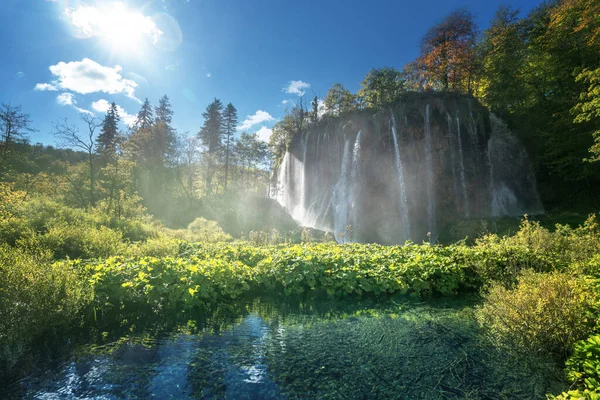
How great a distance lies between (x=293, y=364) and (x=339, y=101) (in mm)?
39437

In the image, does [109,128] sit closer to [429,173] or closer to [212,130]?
[212,130]

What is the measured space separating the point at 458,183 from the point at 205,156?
3579 centimetres

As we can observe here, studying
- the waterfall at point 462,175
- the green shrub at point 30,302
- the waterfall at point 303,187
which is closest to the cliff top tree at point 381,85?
the waterfall at point 462,175

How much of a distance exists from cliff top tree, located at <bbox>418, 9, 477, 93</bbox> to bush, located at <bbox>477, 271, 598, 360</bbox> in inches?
1226

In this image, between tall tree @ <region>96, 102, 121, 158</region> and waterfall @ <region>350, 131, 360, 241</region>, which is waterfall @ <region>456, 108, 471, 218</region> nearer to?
waterfall @ <region>350, 131, 360, 241</region>

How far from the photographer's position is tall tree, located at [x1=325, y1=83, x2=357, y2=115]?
38.7m

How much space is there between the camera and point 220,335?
568 centimetres

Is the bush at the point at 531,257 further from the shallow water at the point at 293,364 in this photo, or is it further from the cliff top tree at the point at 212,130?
the cliff top tree at the point at 212,130

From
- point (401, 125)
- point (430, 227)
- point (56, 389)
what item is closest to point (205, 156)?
point (401, 125)

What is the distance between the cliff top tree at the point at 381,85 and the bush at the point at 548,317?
3080cm

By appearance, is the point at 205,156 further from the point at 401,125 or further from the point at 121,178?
the point at 401,125

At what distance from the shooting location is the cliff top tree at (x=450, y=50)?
1150 inches

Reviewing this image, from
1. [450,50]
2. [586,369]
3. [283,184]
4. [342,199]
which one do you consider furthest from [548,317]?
[283,184]

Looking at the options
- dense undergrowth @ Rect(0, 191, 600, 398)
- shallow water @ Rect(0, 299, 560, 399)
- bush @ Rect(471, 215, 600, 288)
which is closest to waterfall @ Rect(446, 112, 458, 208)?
dense undergrowth @ Rect(0, 191, 600, 398)
